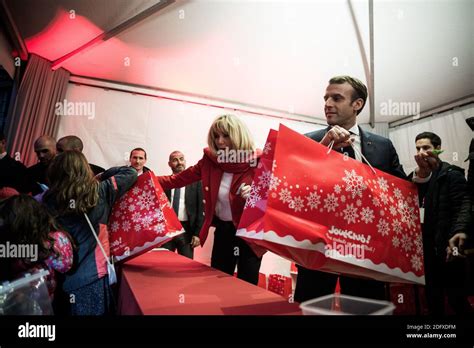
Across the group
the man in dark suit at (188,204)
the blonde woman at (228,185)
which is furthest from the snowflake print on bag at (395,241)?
the man in dark suit at (188,204)

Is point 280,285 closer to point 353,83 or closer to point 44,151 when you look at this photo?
point 44,151

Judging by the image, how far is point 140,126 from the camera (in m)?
3.51

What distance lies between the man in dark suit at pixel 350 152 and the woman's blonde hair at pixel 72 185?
85 centimetres

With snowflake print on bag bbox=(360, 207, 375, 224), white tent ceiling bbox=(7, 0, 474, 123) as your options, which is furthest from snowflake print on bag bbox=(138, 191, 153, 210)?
white tent ceiling bbox=(7, 0, 474, 123)

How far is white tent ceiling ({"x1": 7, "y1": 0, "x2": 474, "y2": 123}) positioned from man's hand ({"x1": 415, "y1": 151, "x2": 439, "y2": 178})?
215cm

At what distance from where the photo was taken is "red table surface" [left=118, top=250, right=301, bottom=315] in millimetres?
725

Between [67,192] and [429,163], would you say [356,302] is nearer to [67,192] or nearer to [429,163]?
[429,163]

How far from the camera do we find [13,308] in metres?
0.80

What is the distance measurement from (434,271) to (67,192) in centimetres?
182

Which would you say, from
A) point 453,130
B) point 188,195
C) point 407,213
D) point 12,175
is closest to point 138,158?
point 188,195

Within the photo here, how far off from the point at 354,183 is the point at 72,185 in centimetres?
98

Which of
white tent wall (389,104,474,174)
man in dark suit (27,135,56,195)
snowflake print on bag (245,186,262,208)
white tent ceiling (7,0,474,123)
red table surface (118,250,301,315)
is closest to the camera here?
red table surface (118,250,301,315)

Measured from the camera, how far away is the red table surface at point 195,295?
2.38 ft

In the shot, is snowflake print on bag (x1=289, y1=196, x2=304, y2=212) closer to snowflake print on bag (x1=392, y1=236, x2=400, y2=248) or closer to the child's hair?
snowflake print on bag (x1=392, y1=236, x2=400, y2=248)
